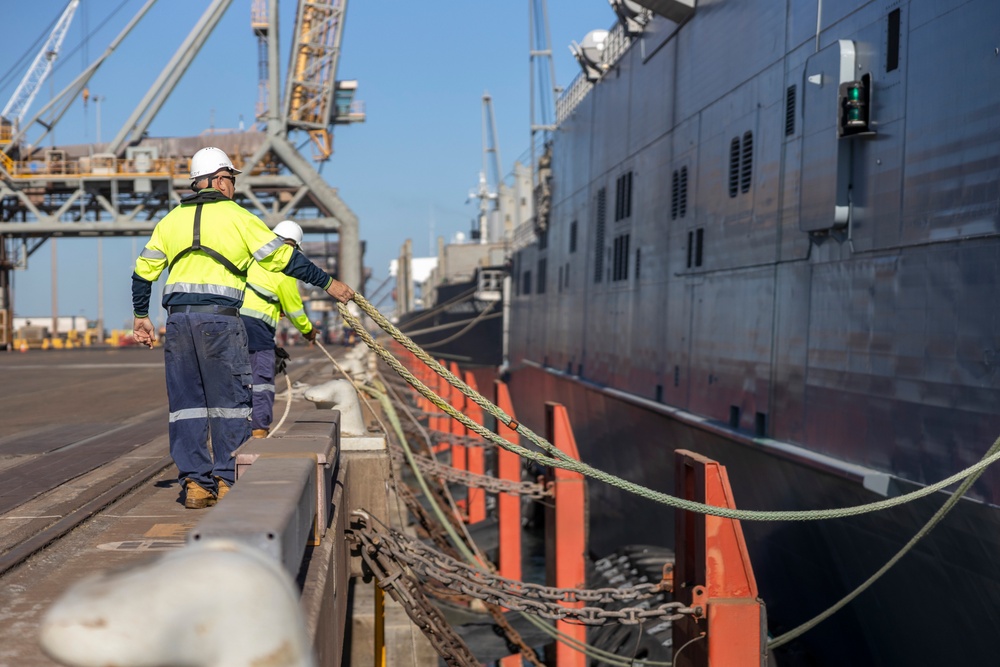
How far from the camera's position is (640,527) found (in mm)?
→ 13391

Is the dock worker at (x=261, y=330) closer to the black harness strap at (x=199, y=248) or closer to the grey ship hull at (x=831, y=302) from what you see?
the black harness strap at (x=199, y=248)

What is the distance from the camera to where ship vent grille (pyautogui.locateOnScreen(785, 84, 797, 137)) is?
9.25 meters

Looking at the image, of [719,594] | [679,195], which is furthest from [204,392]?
[679,195]

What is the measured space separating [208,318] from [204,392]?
Answer: 1.22ft

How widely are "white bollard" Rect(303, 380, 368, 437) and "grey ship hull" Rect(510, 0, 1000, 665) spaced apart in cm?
330

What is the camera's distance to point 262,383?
7559mm

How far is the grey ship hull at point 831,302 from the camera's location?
629 centimetres

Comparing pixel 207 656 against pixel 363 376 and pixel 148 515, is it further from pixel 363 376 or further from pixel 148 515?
pixel 363 376

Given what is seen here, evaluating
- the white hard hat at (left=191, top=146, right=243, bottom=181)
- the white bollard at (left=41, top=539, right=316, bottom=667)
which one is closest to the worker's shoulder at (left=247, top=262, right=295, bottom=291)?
the white hard hat at (left=191, top=146, right=243, bottom=181)

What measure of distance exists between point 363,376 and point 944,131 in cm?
665

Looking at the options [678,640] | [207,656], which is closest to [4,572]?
[207,656]

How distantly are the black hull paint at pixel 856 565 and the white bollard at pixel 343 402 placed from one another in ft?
10.9

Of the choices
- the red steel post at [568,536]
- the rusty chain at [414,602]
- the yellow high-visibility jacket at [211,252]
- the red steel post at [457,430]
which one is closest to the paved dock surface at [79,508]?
the rusty chain at [414,602]

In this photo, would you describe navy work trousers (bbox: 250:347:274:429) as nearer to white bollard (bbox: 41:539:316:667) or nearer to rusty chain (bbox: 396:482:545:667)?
rusty chain (bbox: 396:482:545:667)
